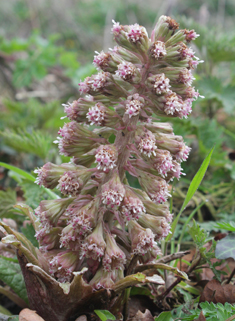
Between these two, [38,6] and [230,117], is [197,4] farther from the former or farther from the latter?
[230,117]

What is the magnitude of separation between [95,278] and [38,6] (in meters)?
9.50

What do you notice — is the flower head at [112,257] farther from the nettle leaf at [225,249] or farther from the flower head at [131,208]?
the nettle leaf at [225,249]

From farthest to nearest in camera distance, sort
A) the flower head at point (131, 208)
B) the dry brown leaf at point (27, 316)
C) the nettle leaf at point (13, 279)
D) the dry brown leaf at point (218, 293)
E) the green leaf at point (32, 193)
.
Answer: the green leaf at point (32, 193) → the nettle leaf at point (13, 279) → the dry brown leaf at point (218, 293) → the flower head at point (131, 208) → the dry brown leaf at point (27, 316)

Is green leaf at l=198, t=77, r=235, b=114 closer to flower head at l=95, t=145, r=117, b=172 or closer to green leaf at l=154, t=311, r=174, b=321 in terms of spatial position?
flower head at l=95, t=145, r=117, b=172

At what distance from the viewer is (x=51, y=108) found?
4.46 meters

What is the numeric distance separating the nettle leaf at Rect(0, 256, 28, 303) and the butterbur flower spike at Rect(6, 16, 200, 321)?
0.93 feet

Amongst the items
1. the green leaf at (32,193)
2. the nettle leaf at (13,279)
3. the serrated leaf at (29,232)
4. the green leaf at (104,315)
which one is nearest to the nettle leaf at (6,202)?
the green leaf at (32,193)

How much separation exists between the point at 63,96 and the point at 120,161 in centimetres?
472

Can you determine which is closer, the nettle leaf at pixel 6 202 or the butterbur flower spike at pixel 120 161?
the butterbur flower spike at pixel 120 161

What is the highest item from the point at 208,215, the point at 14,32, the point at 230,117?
the point at 14,32

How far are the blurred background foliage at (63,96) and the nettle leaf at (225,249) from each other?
13.0 inches

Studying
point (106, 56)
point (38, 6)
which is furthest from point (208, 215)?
point (38, 6)

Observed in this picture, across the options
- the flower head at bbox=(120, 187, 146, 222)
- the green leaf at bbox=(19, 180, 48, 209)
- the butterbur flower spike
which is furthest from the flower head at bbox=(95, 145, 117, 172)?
the green leaf at bbox=(19, 180, 48, 209)

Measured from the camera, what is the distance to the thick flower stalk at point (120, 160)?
5.52 ft
